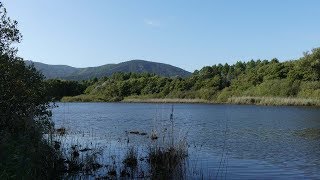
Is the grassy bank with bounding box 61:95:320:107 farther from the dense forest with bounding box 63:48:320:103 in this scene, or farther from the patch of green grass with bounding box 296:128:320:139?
the patch of green grass with bounding box 296:128:320:139

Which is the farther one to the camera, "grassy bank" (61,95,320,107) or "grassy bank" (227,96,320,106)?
"grassy bank" (61,95,320,107)

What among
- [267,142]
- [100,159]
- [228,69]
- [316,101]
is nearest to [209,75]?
[228,69]

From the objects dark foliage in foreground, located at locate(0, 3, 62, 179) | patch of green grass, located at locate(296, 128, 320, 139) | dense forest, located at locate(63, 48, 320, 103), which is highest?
dense forest, located at locate(63, 48, 320, 103)

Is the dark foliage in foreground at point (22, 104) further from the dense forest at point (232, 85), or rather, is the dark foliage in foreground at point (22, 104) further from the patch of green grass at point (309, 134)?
the dense forest at point (232, 85)

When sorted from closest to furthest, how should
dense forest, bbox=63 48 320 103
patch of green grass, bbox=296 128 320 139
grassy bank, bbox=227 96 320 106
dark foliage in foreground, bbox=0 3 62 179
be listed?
dark foliage in foreground, bbox=0 3 62 179
patch of green grass, bbox=296 128 320 139
grassy bank, bbox=227 96 320 106
dense forest, bbox=63 48 320 103

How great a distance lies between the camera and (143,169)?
656 inches

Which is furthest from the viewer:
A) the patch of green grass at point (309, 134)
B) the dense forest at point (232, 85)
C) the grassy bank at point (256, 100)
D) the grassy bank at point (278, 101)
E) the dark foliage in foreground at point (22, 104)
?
the dense forest at point (232, 85)

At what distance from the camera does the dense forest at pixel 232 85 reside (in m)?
89.4

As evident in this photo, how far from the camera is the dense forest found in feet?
293

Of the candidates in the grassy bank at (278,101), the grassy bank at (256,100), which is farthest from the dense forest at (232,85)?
the grassy bank at (278,101)

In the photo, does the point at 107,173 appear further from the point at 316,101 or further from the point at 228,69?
the point at 228,69

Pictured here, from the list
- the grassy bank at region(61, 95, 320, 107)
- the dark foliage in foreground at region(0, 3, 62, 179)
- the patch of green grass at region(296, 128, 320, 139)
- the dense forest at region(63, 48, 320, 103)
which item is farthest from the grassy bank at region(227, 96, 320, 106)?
the dark foliage in foreground at region(0, 3, 62, 179)

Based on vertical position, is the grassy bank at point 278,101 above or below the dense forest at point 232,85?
below

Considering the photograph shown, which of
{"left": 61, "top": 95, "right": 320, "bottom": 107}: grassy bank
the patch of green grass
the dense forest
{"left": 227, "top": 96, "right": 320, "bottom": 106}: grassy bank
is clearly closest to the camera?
the patch of green grass
